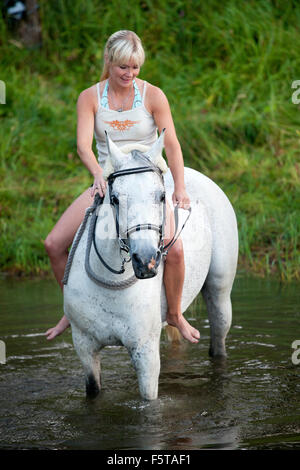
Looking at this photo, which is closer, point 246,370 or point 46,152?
point 246,370

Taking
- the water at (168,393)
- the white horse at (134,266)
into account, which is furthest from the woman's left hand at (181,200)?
the water at (168,393)

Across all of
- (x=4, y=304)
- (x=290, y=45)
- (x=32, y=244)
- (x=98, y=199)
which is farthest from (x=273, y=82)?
(x=98, y=199)

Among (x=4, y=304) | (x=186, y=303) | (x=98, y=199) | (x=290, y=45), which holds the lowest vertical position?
(x=4, y=304)

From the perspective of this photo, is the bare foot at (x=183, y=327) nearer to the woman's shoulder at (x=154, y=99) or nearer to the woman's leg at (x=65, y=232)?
the woman's leg at (x=65, y=232)

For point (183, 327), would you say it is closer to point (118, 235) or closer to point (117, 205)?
point (118, 235)

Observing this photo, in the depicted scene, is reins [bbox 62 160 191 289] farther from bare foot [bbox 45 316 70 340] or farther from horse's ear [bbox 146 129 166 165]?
bare foot [bbox 45 316 70 340]

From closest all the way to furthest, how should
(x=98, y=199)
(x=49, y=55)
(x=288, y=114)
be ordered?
(x=98, y=199) → (x=288, y=114) → (x=49, y=55)

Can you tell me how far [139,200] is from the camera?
362 cm

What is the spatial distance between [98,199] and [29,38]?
35.5ft

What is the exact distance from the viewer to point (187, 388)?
4.98 m

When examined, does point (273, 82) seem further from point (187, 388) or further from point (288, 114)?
point (187, 388)

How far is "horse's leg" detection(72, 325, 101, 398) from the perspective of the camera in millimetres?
4340

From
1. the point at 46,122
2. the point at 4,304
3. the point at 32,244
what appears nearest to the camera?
the point at 4,304

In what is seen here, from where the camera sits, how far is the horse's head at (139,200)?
11.4 ft
